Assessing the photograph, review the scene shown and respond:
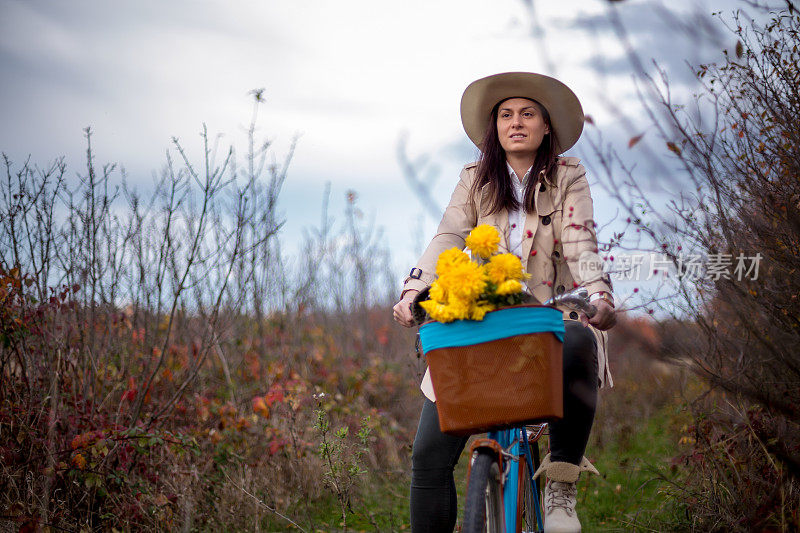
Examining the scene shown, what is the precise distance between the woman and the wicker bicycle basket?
0.36 metres

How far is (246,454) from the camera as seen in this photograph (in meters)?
5.11

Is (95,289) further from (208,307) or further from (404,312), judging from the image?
(404,312)

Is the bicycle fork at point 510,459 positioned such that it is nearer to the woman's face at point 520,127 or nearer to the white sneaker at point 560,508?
the white sneaker at point 560,508

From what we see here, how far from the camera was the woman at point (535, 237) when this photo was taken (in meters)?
2.47

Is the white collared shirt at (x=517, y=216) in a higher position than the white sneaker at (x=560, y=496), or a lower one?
higher

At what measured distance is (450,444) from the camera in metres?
2.55

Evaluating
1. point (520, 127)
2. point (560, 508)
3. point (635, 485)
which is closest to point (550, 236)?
point (520, 127)

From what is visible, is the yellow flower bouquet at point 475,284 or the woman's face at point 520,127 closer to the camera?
the yellow flower bouquet at point 475,284

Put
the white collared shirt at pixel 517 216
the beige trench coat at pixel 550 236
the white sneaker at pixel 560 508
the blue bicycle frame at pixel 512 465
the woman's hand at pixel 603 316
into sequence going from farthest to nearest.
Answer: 1. the white collared shirt at pixel 517 216
2. the beige trench coat at pixel 550 236
3. the white sneaker at pixel 560 508
4. the blue bicycle frame at pixel 512 465
5. the woman's hand at pixel 603 316

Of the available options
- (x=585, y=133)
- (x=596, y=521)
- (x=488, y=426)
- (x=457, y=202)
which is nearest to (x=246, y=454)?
(x=596, y=521)

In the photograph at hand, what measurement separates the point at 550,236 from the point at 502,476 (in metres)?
0.98

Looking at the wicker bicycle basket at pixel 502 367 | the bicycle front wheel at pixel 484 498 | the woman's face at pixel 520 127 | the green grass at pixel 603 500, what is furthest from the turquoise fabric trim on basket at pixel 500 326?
the green grass at pixel 603 500

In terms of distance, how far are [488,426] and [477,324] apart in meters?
0.31

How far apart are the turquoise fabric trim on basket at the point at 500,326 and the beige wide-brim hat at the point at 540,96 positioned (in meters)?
1.18
